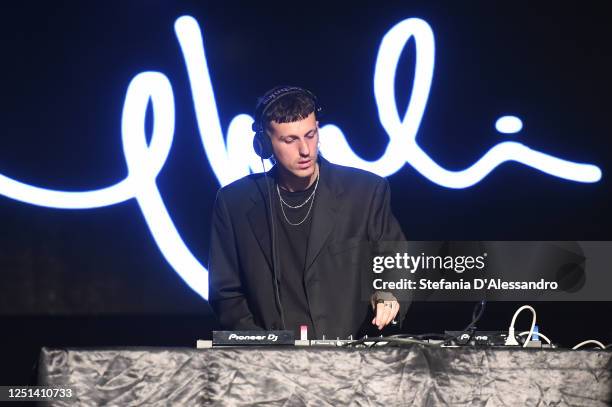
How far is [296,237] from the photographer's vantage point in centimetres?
354

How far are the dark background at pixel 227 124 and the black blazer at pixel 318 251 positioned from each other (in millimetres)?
1468

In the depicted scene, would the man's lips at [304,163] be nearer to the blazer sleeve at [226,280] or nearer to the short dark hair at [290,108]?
the short dark hair at [290,108]

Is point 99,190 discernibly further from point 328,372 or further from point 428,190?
point 328,372

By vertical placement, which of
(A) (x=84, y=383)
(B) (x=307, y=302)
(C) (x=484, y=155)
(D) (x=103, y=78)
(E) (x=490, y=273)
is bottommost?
(A) (x=84, y=383)

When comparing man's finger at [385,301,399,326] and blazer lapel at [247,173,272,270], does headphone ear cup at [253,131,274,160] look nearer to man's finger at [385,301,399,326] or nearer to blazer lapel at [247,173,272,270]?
blazer lapel at [247,173,272,270]

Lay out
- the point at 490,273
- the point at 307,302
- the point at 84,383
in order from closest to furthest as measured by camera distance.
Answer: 1. the point at 84,383
2. the point at 307,302
3. the point at 490,273

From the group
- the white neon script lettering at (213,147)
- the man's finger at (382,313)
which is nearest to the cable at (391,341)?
the man's finger at (382,313)

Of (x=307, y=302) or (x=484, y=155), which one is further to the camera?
(x=484, y=155)

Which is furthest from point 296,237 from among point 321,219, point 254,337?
point 254,337

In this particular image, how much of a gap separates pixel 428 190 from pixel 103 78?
172 cm

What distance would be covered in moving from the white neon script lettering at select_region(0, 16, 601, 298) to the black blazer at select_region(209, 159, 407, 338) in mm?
1384

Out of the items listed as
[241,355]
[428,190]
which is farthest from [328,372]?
[428,190]

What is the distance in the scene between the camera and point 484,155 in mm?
5117

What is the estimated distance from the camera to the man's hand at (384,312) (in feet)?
9.67
